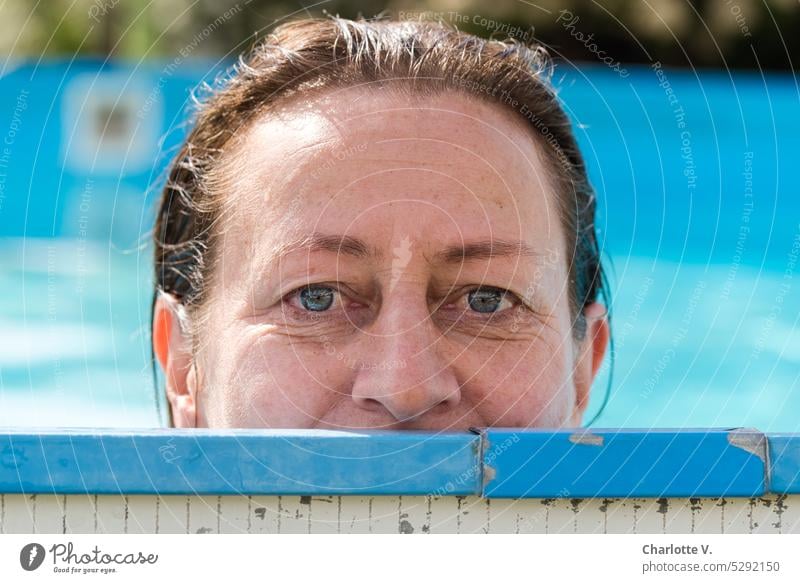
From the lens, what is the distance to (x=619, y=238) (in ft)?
17.2

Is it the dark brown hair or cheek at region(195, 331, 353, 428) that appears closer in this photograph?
cheek at region(195, 331, 353, 428)

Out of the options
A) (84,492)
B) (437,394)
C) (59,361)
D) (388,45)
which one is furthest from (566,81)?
(84,492)

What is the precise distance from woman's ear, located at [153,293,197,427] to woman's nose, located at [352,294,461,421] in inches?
17.0

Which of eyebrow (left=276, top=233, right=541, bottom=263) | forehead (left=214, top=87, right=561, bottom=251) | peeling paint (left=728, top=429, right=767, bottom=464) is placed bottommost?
peeling paint (left=728, top=429, right=767, bottom=464)

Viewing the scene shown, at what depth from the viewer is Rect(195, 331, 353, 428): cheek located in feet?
4.34

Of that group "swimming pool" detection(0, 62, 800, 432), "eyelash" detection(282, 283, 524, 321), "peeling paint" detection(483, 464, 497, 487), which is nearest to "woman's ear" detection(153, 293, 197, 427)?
"eyelash" detection(282, 283, 524, 321)

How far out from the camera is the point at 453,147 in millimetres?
1459

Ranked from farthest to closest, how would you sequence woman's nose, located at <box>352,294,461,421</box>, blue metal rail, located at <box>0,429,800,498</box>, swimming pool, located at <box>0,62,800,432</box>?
swimming pool, located at <box>0,62,800,432</box>
woman's nose, located at <box>352,294,461,421</box>
blue metal rail, located at <box>0,429,800,498</box>

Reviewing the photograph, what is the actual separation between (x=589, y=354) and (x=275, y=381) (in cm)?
59

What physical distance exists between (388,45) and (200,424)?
0.65 meters

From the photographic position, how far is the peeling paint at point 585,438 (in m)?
1.01

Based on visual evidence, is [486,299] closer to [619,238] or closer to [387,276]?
[387,276]

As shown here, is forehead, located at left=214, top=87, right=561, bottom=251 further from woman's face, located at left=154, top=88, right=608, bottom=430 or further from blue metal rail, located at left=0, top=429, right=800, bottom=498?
blue metal rail, located at left=0, top=429, right=800, bottom=498

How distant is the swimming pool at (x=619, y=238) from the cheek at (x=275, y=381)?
2507 millimetres
